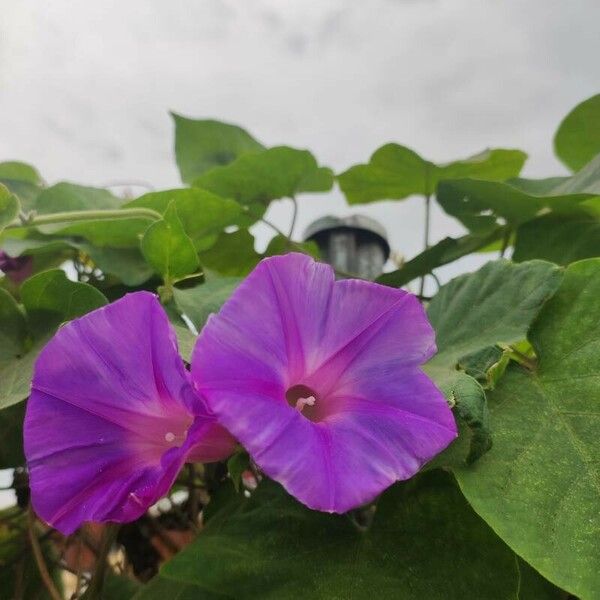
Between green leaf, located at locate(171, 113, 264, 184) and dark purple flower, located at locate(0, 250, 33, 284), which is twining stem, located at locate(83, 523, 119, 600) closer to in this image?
dark purple flower, located at locate(0, 250, 33, 284)

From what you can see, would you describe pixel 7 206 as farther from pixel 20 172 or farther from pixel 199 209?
pixel 20 172

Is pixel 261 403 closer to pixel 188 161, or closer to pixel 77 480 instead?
pixel 77 480

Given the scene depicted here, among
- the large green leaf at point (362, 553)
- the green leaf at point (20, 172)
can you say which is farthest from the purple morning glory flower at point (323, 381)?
the green leaf at point (20, 172)

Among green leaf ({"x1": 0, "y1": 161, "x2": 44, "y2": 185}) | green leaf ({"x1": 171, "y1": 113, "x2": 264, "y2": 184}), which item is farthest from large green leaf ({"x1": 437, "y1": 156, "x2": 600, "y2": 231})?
green leaf ({"x1": 0, "y1": 161, "x2": 44, "y2": 185})

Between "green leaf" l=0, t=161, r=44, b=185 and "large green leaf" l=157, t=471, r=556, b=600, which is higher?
"green leaf" l=0, t=161, r=44, b=185

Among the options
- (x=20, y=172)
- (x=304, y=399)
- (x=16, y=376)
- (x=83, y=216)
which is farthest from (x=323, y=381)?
(x=20, y=172)

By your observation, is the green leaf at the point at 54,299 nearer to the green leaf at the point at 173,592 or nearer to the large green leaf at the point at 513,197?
the green leaf at the point at 173,592

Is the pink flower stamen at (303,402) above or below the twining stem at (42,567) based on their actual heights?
above
